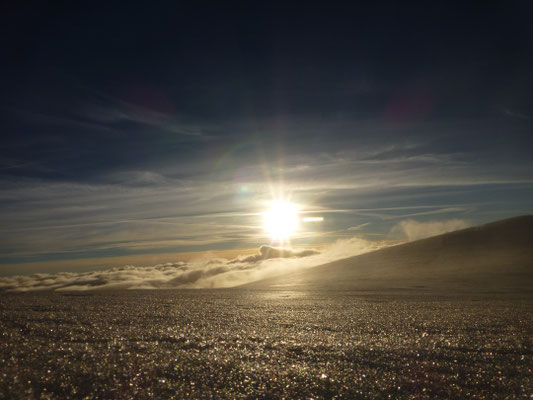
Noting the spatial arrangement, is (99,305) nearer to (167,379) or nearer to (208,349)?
(208,349)

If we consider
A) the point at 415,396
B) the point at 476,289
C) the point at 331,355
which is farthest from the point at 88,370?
the point at 476,289

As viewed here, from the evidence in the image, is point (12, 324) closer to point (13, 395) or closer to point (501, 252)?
point (13, 395)

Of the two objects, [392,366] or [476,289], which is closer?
[392,366]

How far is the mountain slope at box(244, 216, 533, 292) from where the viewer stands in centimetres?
1861

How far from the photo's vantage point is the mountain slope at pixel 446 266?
18.6 m

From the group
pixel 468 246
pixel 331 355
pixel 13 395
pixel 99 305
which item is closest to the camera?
pixel 13 395

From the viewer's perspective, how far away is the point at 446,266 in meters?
25.5

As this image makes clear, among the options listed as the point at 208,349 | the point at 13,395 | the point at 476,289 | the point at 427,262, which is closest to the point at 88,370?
the point at 13,395

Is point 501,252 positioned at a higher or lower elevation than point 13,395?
higher

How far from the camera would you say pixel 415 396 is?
330 cm

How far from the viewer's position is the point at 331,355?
457cm

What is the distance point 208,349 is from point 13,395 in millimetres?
2347

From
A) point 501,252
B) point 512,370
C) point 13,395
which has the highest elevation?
point 501,252

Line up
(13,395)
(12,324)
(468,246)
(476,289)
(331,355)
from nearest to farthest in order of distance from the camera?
(13,395) → (331,355) → (12,324) → (476,289) → (468,246)
